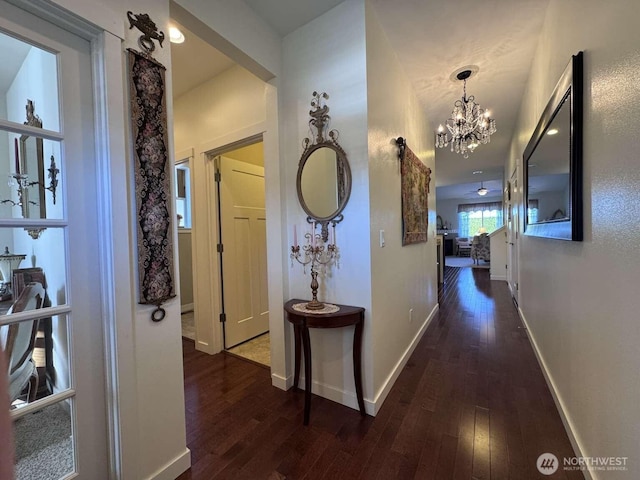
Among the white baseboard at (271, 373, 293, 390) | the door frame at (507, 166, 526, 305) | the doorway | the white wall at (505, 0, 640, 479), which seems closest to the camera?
the white wall at (505, 0, 640, 479)

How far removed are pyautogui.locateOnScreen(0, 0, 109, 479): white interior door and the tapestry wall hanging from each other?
6.99 ft

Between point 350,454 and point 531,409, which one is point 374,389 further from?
point 531,409

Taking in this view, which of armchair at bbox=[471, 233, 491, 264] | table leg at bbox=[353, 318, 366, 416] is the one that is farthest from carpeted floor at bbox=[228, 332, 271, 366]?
armchair at bbox=[471, 233, 491, 264]

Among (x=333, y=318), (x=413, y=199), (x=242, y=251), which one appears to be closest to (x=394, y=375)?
(x=333, y=318)

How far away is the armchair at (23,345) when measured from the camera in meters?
0.97

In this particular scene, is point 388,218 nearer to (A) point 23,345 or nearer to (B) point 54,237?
(B) point 54,237

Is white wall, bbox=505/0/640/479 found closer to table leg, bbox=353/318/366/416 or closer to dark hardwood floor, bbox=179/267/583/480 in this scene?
dark hardwood floor, bbox=179/267/583/480

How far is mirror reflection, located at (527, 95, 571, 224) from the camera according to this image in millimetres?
1458

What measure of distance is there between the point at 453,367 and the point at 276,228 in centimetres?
191

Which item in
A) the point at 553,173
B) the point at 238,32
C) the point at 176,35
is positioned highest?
the point at 176,35

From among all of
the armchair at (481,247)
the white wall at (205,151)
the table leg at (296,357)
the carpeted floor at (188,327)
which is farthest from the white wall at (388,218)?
the armchair at (481,247)

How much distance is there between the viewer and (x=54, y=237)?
1048mm

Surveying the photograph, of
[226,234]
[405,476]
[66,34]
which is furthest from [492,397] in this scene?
[66,34]

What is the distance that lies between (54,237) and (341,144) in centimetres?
153
